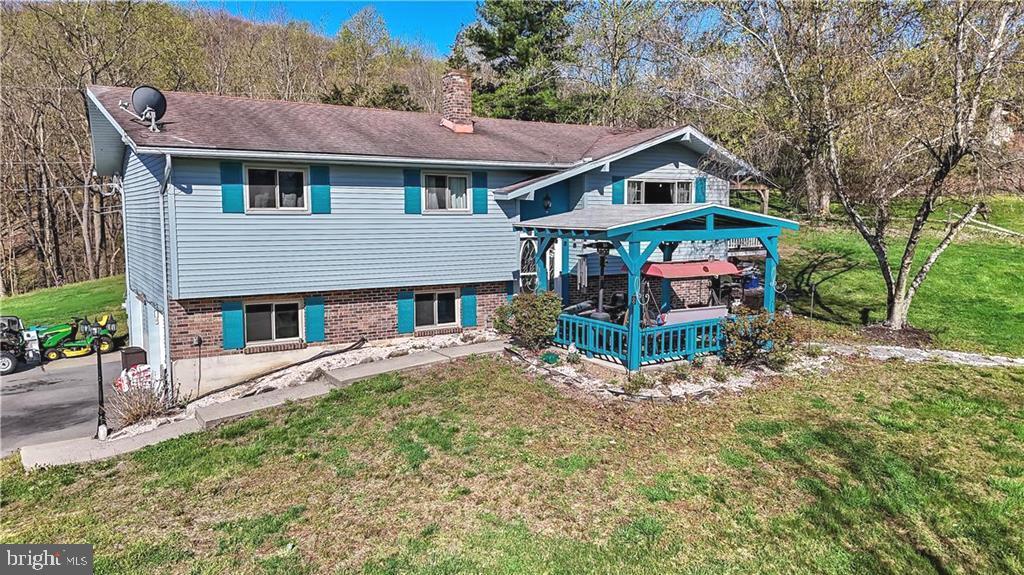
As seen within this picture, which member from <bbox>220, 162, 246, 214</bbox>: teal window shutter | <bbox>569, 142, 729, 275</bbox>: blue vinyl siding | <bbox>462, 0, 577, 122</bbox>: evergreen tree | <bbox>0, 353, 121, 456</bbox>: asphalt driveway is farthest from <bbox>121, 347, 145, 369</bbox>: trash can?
<bbox>462, 0, 577, 122</bbox>: evergreen tree

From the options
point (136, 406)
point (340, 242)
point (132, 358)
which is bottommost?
point (136, 406)

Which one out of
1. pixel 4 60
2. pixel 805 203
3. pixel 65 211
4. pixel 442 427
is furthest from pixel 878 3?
pixel 65 211

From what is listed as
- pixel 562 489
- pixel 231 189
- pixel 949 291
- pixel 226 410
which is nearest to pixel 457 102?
pixel 231 189

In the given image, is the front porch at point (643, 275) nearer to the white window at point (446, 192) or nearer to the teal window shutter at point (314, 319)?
the white window at point (446, 192)

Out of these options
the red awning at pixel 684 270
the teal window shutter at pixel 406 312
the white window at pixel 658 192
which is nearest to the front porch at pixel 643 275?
the red awning at pixel 684 270

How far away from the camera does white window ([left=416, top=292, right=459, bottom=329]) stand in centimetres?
1338

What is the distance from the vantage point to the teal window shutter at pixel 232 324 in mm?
11328

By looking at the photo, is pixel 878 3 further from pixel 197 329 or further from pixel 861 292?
pixel 197 329

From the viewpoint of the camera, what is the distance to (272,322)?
39.1 ft

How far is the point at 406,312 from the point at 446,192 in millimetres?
2807

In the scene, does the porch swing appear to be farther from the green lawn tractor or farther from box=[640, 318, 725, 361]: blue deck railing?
the green lawn tractor

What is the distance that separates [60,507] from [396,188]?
7965 millimetres

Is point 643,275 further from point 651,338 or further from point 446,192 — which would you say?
point 446,192

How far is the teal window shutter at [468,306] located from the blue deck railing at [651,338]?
2950mm
